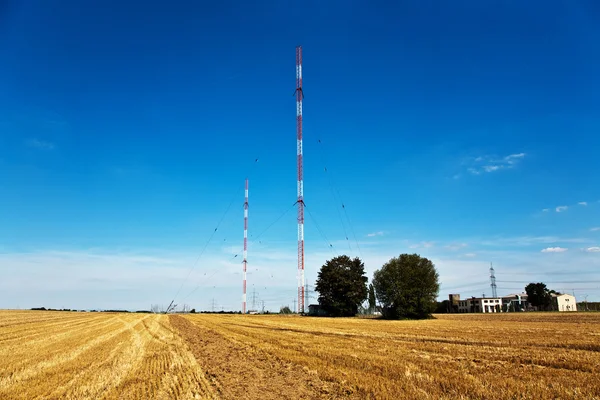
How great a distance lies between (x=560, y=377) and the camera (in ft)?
43.9

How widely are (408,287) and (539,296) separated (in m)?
119

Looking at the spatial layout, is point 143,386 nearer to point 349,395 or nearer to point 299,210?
point 349,395

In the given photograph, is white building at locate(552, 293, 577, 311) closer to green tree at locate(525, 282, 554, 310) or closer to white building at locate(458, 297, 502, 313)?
green tree at locate(525, 282, 554, 310)

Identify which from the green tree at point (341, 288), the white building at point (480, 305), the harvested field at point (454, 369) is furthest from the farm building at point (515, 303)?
the harvested field at point (454, 369)

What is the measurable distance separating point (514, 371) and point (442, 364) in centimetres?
271

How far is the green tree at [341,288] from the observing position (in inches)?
4011

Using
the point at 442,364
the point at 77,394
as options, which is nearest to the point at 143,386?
the point at 77,394

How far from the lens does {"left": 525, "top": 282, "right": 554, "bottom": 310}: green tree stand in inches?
6639

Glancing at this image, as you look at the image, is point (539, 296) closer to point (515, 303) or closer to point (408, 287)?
point (515, 303)

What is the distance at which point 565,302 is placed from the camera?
165625mm

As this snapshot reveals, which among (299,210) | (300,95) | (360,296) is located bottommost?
(360,296)

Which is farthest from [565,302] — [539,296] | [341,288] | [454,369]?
[454,369]

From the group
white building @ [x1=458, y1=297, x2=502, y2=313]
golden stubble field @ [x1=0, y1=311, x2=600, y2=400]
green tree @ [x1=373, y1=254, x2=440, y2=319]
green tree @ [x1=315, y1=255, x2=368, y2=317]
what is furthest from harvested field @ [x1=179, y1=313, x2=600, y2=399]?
white building @ [x1=458, y1=297, x2=502, y2=313]

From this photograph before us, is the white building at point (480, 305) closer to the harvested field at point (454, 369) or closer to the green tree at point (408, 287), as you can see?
the green tree at point (408, 287)
